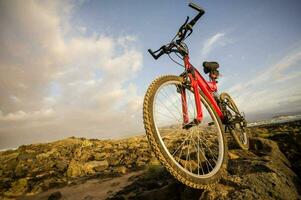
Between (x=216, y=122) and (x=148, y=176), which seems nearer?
(x=216, y=122)

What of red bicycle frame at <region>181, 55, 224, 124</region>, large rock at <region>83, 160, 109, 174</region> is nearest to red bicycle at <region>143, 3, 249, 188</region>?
red bicycle frame at <region>181, 55, 224, 124</region>

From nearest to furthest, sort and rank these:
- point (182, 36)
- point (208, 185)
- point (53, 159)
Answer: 1. point (208, 185)
2. point (182, 36)
3. point (53, 159)

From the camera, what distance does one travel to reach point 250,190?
299cm

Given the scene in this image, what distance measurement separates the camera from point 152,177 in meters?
6.66

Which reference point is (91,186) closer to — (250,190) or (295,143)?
(250,190)

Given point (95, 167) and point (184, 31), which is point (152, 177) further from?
point (95, 167)

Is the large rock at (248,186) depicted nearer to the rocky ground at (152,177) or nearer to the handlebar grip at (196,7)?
the rocky ground at (152,177)

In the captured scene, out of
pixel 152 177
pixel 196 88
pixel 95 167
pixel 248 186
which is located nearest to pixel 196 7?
pixel 196 88

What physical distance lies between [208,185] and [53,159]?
17.9 m

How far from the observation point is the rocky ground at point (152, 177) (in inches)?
127

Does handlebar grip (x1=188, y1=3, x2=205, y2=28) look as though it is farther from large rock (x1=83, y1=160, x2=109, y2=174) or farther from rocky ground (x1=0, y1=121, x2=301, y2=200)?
large rock (x1=83, y1=160, x2=109, y2=174)

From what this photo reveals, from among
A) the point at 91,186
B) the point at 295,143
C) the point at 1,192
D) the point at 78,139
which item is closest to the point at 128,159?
the point at 91,186

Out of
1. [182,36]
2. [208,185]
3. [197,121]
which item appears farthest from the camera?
[182,36]

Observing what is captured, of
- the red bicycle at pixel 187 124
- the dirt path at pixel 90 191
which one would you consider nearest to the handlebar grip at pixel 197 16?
the red bicycle at pixel 187 124
